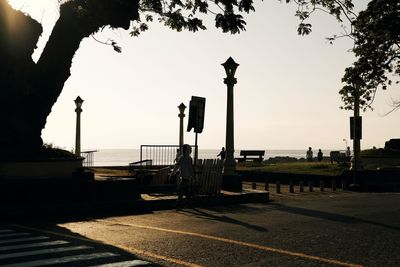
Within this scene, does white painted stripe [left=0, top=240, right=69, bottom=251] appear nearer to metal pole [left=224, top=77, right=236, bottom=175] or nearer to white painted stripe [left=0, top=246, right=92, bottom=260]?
white painted stripe [left=0, top=246, right=92, bottom=260]

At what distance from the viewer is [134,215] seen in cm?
1420

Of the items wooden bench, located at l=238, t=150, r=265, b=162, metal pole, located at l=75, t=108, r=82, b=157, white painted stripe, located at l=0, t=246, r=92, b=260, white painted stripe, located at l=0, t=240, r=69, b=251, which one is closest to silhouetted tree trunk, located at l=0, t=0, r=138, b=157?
white painted stripe, located at l=0, t=240, r=69, b=251

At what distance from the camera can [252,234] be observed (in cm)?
1051

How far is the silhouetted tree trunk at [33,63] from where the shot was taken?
16.5 meters

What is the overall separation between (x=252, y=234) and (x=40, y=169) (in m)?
7.81

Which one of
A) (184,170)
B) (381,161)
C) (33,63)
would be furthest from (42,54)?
(381,161)

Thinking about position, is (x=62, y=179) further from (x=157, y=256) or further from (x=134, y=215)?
(x=157, y=256)

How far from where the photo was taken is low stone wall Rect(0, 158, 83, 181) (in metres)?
15.1

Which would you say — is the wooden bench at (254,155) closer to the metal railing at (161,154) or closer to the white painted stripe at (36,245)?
the metal railing at (161,154)

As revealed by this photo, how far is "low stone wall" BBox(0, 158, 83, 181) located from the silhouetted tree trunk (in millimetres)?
615

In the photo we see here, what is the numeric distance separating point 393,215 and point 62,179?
918cm

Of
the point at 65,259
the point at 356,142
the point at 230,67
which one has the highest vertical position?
the point at 230,67

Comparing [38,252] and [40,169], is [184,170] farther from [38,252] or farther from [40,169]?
[38,252]

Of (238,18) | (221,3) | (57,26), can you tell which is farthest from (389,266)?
(57,26)
